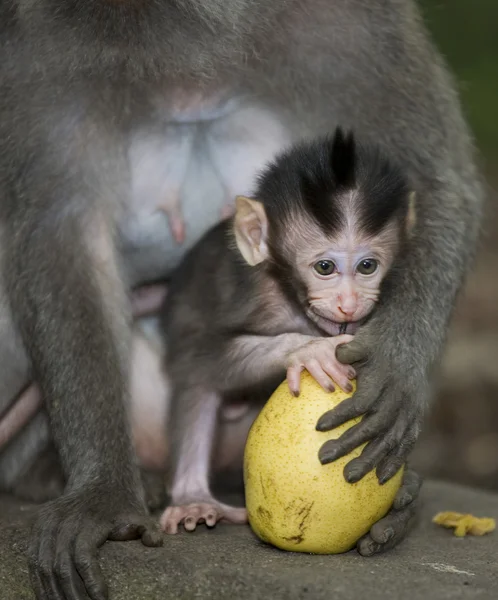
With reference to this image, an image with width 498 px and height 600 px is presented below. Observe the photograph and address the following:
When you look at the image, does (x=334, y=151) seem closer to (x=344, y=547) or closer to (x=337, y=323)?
(x=337, y=323)

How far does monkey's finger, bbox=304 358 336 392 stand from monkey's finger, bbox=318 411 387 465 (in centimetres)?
13

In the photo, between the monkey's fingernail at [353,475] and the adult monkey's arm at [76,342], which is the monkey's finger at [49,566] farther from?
the monkey's fingernail at [353,475]

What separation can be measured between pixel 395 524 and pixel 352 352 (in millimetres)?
497

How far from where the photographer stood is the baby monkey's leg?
4082 mm

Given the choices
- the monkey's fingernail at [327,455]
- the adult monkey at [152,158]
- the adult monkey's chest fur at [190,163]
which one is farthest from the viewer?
the adult monkey's chest fur at [190,163]

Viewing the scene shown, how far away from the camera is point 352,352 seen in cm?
384

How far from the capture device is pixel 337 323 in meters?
3.95

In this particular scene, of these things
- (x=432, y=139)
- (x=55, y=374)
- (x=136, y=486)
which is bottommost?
(x=136, y=486)

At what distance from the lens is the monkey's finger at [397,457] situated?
370 centimetres

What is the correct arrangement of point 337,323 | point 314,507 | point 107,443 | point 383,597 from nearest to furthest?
point 383,597, point 314,507, point 337,323, point 107,443

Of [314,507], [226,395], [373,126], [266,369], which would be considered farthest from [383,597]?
[373,126]

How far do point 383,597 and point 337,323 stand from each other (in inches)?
36.8

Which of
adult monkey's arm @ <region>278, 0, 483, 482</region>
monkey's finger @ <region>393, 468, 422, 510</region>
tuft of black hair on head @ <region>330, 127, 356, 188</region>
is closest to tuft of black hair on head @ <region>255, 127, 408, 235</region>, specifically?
tuft of black hair on head @ <region>330, 127, 356, 188</region>

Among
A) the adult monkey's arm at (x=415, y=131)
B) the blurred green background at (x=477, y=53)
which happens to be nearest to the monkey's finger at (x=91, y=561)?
the adult monkey's arm at (x=415, y=131)
